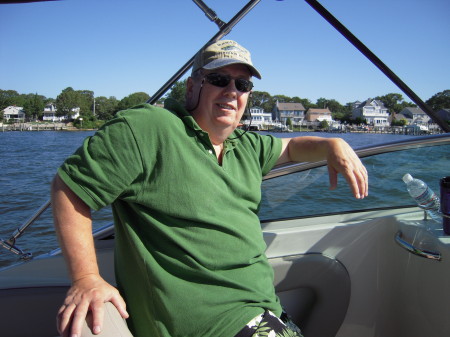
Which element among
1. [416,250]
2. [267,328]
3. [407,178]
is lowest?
[267,328]

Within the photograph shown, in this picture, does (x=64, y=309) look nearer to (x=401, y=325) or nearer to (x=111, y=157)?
(x=111, y=157)

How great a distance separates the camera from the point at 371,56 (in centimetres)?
242

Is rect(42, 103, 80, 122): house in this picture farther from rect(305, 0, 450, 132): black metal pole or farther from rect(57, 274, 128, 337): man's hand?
rect(57, 274, 128, 337): man's hand

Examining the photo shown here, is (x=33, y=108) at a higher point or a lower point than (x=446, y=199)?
higher

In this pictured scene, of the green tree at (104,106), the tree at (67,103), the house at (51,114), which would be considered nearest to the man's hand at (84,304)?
the green tree at (104,106)

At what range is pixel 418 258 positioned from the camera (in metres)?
1.85

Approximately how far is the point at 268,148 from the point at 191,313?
850 millimetres

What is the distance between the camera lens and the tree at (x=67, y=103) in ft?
281

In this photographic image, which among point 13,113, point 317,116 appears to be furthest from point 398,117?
point 13,113

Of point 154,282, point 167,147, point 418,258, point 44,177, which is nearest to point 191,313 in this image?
point 154,282

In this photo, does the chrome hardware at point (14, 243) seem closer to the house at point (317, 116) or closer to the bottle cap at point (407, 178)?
the bottle cap at point (407, 178)

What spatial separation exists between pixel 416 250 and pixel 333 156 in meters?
0.65

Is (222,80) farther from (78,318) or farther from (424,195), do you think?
(424,195)

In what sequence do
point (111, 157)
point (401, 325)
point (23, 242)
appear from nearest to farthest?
point (111, 157)
point (401, 325)
point (23, 242)
